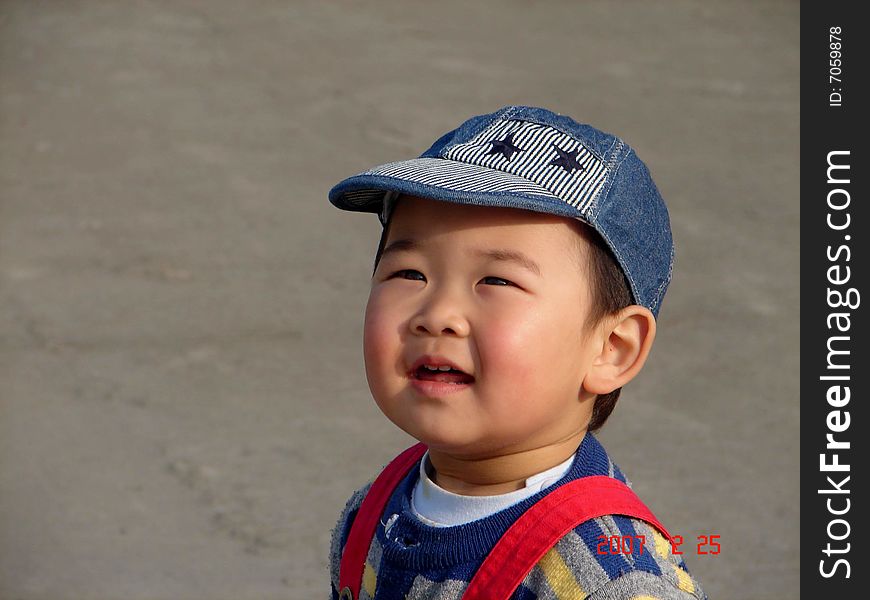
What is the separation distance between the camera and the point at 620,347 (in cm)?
184

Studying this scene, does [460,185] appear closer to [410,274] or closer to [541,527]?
[410,274]

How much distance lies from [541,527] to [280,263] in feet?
10.0

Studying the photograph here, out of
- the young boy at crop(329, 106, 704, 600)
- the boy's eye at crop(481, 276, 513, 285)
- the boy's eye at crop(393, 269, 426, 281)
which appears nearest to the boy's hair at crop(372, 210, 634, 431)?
the young boy at crop(329, 106, 704, 600)

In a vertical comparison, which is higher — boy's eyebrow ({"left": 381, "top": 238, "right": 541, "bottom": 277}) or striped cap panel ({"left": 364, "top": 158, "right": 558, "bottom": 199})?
striped cap panel ({"left": 364, "top": 158, "right": 558, "bottom": 199})

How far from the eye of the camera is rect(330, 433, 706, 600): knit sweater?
5.34 feet

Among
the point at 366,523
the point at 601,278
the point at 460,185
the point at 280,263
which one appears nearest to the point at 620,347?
the point at 601,278

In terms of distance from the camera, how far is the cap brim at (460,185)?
5.52 feet

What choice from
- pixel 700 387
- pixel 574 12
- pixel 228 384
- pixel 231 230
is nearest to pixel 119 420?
pixel 228 384

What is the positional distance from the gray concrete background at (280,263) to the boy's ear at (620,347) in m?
1.54

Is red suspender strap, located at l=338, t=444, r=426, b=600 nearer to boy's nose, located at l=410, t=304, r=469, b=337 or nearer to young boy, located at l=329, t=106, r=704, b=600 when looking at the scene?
young boy, located at l=329, t=106, r=704, b=600

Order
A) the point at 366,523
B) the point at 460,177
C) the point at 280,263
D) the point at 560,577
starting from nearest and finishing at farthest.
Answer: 1. the point at 560,577
2. the point at 460,177
3. the point at 366,523
4. the point at 280,263

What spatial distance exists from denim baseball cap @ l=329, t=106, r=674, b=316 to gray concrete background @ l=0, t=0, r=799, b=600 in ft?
5.20

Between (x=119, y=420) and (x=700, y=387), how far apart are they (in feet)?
5.75

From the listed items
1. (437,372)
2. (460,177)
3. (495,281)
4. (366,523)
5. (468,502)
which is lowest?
(366,523)
